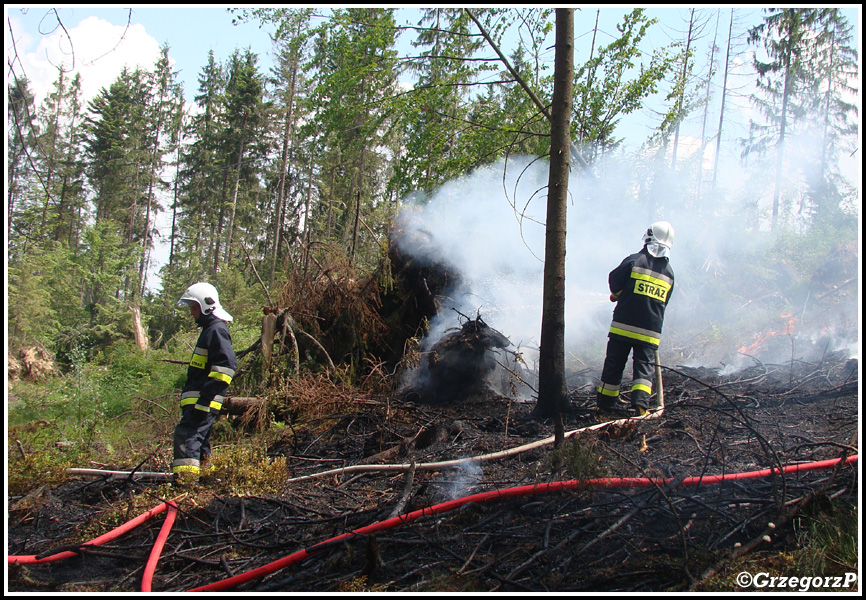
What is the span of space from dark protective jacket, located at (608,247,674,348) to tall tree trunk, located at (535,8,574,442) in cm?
74

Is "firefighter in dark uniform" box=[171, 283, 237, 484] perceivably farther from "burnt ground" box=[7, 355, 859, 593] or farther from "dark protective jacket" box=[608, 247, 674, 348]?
"dark protective jacket" box=[608, 247, 674, 348]

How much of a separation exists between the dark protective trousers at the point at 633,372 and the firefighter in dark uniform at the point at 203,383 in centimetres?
385

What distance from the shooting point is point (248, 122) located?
2647cm

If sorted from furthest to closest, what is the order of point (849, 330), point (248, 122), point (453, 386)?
1. point (248, 122)
2. point (849, 330)
3. point (453, 386)

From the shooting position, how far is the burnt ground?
104 inches

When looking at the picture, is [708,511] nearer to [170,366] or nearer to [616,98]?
[170,366]

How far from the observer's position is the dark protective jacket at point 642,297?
18.2 feet

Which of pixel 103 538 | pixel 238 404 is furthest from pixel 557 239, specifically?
pixel 103 538

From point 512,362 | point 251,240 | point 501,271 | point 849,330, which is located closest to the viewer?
point 512,362

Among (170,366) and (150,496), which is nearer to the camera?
(150,496)

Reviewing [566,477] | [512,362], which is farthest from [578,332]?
[566,477]

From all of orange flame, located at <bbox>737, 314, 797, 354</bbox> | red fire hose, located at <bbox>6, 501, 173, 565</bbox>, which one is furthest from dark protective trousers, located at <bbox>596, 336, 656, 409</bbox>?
orange flame, located at <bbox>737, 314, 797, 354</bbox>

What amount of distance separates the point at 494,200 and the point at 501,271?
134 cm

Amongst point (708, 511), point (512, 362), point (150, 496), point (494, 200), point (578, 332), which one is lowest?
point (150, 496)
